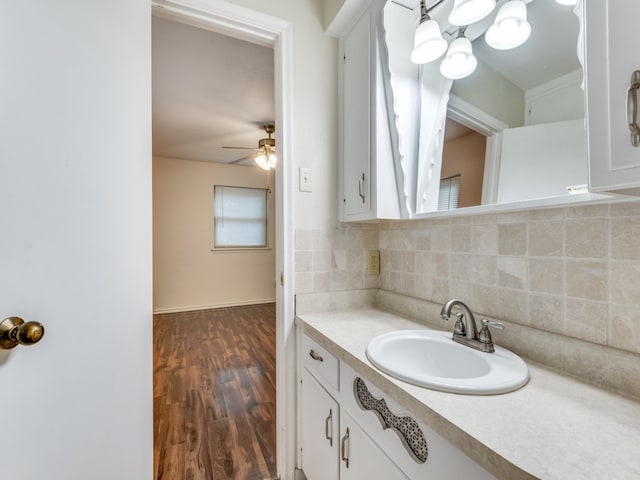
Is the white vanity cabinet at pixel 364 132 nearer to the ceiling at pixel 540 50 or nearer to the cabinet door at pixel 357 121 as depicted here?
the cabinet door at pixel 357 121

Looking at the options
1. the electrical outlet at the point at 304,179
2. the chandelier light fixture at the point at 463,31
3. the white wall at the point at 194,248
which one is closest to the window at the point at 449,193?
the chandelier light fixture at the point at 463,31

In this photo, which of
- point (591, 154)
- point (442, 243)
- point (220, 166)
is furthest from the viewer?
point (220, 166)

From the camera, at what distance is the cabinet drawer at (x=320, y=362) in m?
1.02

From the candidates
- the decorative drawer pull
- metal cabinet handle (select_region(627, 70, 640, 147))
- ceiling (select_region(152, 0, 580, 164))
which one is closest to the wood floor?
the decorative drawer pull

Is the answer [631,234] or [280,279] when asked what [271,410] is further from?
[631,234]

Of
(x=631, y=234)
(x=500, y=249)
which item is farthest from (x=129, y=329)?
(x=631, y=234)

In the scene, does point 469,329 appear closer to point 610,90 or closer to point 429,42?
point 610,90

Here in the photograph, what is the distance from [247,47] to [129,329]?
1.95m

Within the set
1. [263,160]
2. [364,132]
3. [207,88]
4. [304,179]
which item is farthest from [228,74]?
[364,132]

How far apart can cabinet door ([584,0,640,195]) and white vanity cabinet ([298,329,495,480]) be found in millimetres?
570

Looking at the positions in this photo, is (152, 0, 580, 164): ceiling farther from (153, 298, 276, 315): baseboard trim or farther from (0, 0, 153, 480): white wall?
(153, 298, 276, 315): baseboard trim

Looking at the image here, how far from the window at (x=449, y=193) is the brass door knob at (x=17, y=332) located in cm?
131

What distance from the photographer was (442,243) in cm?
118

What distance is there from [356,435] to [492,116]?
114 centimetres
